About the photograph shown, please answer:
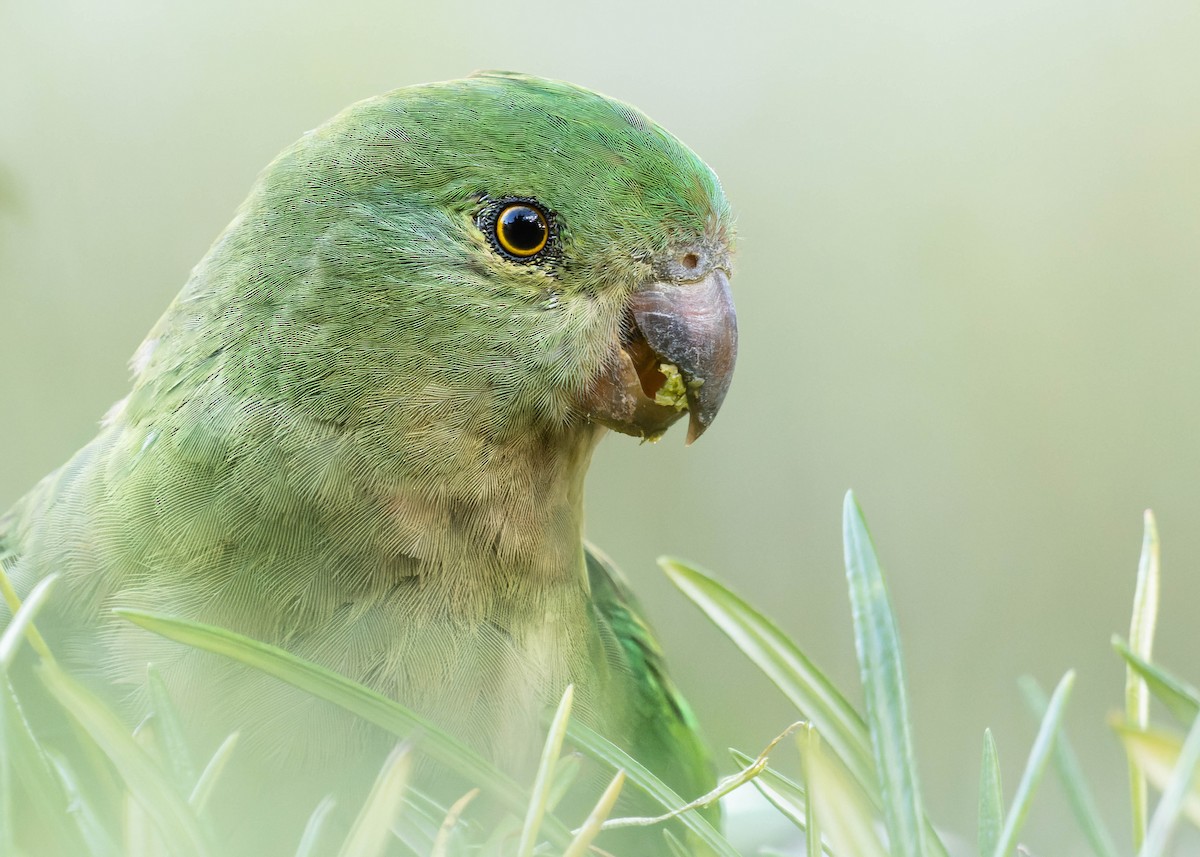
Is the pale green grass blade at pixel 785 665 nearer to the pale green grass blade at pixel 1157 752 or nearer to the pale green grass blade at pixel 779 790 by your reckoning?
the pale green grass blade at pixel 779 790

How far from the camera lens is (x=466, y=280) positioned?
1.17 m

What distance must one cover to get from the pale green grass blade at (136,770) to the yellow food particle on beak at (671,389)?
0.82 metres

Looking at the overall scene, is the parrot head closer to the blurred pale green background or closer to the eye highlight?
the eye highlight

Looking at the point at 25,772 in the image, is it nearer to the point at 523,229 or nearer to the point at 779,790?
the point at 779,790

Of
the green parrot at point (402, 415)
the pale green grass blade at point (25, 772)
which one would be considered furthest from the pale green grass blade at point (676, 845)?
the green parrot at point (402, 415)

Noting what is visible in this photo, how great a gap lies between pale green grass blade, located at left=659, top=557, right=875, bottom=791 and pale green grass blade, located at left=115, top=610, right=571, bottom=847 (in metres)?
0.16

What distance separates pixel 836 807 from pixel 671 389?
793 mm

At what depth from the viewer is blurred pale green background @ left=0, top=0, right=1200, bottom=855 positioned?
308cm

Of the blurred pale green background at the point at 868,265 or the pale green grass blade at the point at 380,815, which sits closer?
the pale green grass blade at the point at 380,815

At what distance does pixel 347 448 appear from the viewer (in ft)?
3.71

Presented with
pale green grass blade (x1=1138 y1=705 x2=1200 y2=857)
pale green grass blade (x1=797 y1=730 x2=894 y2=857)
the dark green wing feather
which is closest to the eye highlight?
the dark green wing feather

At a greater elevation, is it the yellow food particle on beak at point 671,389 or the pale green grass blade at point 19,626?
the yellow food particle on beak at point 671,389

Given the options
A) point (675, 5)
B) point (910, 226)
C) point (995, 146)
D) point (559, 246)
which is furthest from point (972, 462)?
point (559, 246)

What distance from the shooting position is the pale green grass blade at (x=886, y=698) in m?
0.54
